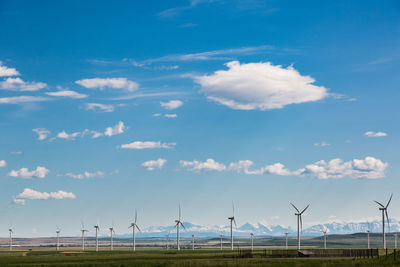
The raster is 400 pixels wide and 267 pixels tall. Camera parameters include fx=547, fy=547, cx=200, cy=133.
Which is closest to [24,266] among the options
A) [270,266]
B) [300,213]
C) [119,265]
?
[119,265]

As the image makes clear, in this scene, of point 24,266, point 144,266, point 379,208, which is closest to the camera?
point 144,266

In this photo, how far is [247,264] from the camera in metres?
106

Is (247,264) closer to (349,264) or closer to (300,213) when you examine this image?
(349,264)

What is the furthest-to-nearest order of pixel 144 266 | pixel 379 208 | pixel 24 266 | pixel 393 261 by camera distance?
pixel 379 208 → pixel 24 266 → pixel 144 266 → pixel 393 261

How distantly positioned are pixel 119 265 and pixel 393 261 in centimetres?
5175

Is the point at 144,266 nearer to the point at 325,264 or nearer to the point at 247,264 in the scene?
the point at 247,264

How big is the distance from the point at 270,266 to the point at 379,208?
93847mm

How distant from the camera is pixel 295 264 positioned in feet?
344

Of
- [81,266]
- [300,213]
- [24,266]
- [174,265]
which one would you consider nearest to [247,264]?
[174,265]

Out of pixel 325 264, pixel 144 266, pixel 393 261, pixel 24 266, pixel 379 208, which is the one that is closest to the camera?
pixel 393 261

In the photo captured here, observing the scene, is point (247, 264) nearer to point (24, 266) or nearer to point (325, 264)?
point (325, 264)

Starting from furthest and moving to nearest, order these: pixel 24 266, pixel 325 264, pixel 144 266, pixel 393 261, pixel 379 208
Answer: pixel 379 208 → pixel 24 266 → pixel 144 266 → pixel 325 264 → pixel 393 261

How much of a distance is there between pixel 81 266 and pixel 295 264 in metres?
42.7

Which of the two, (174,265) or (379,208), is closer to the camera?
(174,265)
